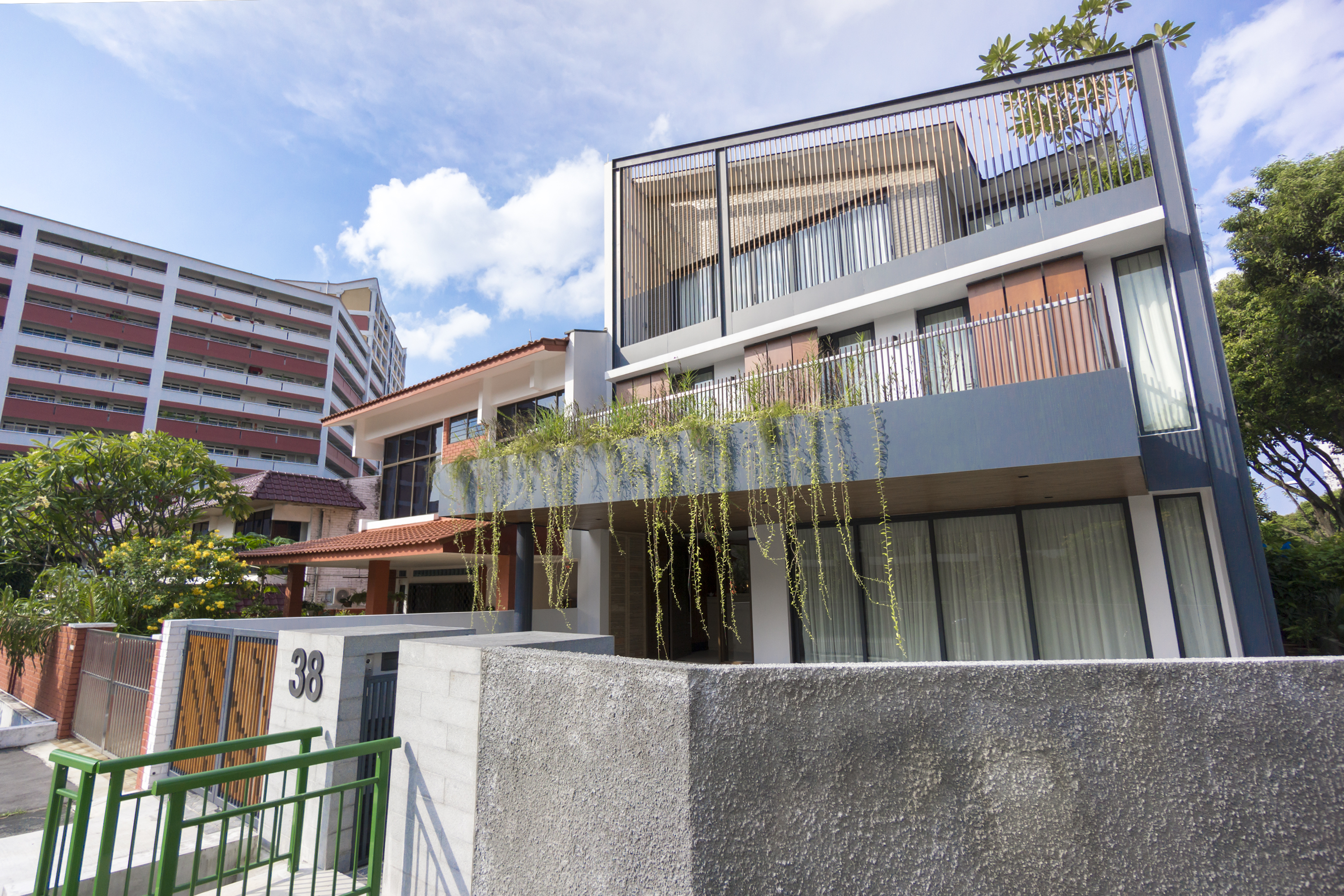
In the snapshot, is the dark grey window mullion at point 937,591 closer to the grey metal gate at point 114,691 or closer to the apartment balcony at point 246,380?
the grey metal gate at point 114,691

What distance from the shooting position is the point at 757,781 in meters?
2.78

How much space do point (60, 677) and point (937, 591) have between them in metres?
15.4

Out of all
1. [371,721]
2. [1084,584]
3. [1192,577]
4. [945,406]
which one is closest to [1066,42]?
[945,406]

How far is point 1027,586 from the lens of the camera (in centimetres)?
831

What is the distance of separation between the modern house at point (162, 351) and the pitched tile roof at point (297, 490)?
78.6 feet

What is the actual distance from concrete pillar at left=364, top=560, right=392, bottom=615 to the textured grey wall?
14.1 metres

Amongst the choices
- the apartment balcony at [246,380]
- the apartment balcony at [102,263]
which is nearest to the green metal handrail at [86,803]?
the apartment balcony at [246,380]

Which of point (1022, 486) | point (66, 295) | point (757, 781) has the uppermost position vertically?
point (66, 295)

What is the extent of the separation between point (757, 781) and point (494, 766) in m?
1.82

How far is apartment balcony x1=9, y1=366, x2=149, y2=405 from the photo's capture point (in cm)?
4081

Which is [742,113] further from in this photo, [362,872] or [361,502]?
[361,502]

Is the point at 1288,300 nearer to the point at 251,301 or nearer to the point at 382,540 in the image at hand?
the point at 382,540

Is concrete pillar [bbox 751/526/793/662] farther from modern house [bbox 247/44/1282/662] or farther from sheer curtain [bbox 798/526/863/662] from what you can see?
sheer curtain [bbox 798/526/863/662]

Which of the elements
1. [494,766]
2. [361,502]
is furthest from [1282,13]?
[361,502]
